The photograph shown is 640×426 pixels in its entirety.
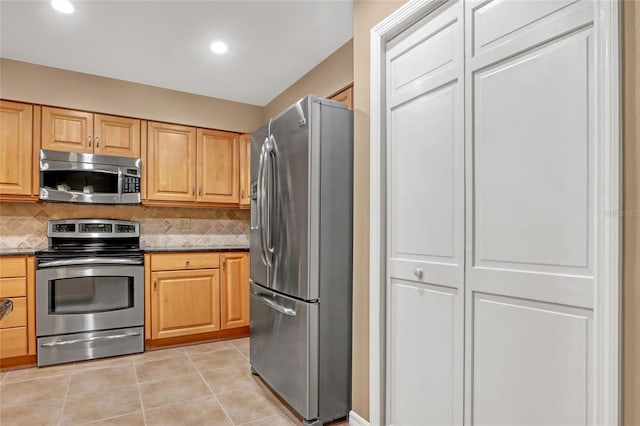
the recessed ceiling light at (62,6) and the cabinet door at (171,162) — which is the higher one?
the recessed ceiling light at (62,6)

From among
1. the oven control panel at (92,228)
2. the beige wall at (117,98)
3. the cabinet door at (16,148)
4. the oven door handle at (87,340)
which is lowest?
the oven door handle at (87,340)

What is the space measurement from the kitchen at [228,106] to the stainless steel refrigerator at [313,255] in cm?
10

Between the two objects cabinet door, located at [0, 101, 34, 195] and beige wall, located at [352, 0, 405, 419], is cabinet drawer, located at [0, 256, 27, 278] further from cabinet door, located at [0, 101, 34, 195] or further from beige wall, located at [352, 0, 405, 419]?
beige wall, located at [352, 0, 405, 419]

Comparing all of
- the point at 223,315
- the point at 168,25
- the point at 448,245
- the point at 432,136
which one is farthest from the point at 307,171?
the point at 223,315

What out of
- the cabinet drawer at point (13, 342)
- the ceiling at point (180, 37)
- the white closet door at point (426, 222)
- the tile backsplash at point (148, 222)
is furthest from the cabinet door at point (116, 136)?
the white closet door at point (426, 222)

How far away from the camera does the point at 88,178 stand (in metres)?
3.49

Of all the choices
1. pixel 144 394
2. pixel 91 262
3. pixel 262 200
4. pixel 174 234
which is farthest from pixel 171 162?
pixel 144 394

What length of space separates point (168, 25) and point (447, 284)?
2.43m

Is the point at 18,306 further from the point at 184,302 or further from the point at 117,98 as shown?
the point at 117,98

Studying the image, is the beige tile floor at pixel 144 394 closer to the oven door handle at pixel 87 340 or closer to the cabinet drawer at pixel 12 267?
the oven door handle at pixel 87 340

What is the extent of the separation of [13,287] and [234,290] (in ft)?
5.77

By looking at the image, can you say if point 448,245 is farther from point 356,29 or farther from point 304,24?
point 304,24

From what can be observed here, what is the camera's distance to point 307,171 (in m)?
2.12

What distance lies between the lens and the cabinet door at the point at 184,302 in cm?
352
